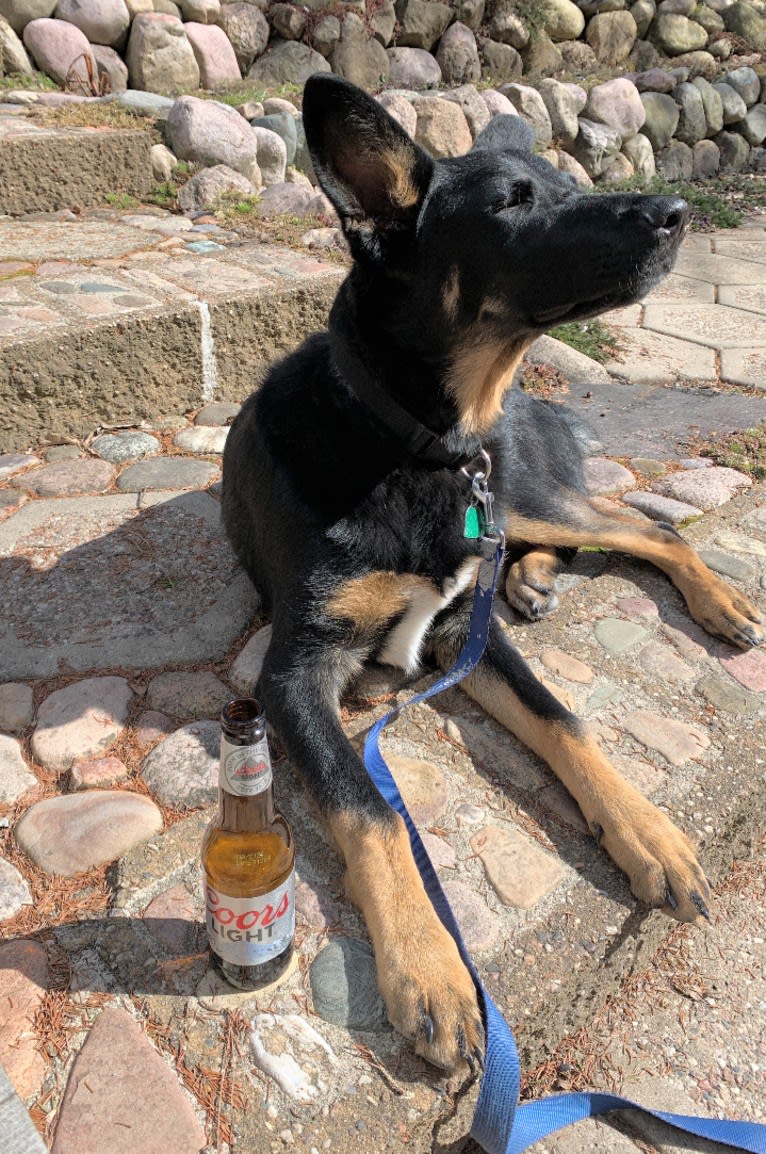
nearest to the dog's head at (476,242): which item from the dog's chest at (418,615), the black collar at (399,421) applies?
the black collar at (399,421)

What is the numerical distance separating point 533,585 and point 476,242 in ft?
4.16

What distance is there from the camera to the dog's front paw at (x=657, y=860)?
2150 mm

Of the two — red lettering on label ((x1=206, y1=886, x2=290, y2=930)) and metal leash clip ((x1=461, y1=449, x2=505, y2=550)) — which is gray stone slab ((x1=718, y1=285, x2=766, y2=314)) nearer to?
metal leash clip ((x1=461, y1=449, x2=505, y2=550))

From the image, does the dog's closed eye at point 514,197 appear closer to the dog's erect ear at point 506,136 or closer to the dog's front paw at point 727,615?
the dog's erect ear at point 506,136

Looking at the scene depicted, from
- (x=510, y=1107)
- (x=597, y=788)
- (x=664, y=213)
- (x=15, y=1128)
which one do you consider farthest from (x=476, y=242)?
(x=15, y=1128)

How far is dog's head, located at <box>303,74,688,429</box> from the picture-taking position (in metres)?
2.23

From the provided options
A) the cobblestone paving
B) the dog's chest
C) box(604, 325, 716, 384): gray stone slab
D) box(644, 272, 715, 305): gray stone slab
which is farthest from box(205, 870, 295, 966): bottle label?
box(644, 272, 715, 305): gray stone slab

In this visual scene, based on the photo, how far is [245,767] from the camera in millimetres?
1657

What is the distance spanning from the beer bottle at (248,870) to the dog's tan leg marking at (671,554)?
190 centimetres

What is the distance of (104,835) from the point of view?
2.20 meters

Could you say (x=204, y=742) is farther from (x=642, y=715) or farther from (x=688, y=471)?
(x=688, y=471)

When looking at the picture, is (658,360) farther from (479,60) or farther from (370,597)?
(479,60)

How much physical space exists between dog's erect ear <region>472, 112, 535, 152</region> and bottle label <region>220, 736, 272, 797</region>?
1.95 m

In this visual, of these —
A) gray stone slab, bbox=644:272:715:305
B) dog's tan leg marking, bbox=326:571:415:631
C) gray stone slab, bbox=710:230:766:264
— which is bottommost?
gray stone slab, bbox=644:272:715:305
